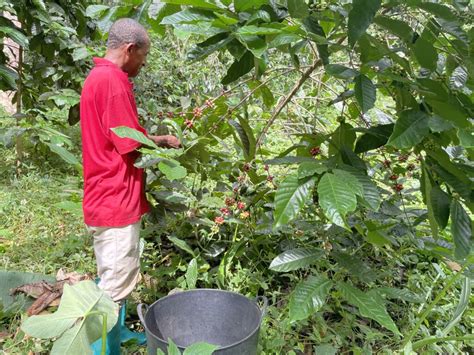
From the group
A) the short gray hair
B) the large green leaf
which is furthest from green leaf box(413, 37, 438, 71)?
the short gray hair

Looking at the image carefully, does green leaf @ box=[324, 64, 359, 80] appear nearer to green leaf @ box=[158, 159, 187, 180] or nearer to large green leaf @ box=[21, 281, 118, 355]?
green leaf @ box=[158, 159, 187, 180]

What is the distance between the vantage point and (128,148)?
72.9 inches

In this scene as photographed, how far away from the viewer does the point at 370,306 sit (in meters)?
1.66

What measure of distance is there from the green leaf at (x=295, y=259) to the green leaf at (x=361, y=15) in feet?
3.09

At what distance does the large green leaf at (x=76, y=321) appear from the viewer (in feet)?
3.17

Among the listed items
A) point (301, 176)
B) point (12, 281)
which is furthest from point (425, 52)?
point (12, 281)

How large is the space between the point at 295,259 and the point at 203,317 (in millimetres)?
487

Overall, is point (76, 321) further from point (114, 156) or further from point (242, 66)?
point (114, 156)

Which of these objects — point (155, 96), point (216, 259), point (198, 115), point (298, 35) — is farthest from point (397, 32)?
point (155, 96)

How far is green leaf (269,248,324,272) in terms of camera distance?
5.86 feet

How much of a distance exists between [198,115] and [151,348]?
1.00 meters

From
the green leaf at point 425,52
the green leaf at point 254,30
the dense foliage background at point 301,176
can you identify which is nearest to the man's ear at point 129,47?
the dense foliage background at point 301,176

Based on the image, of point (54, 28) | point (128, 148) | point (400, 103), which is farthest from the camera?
point (54, 28)

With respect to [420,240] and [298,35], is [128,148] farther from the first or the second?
[420,240]
